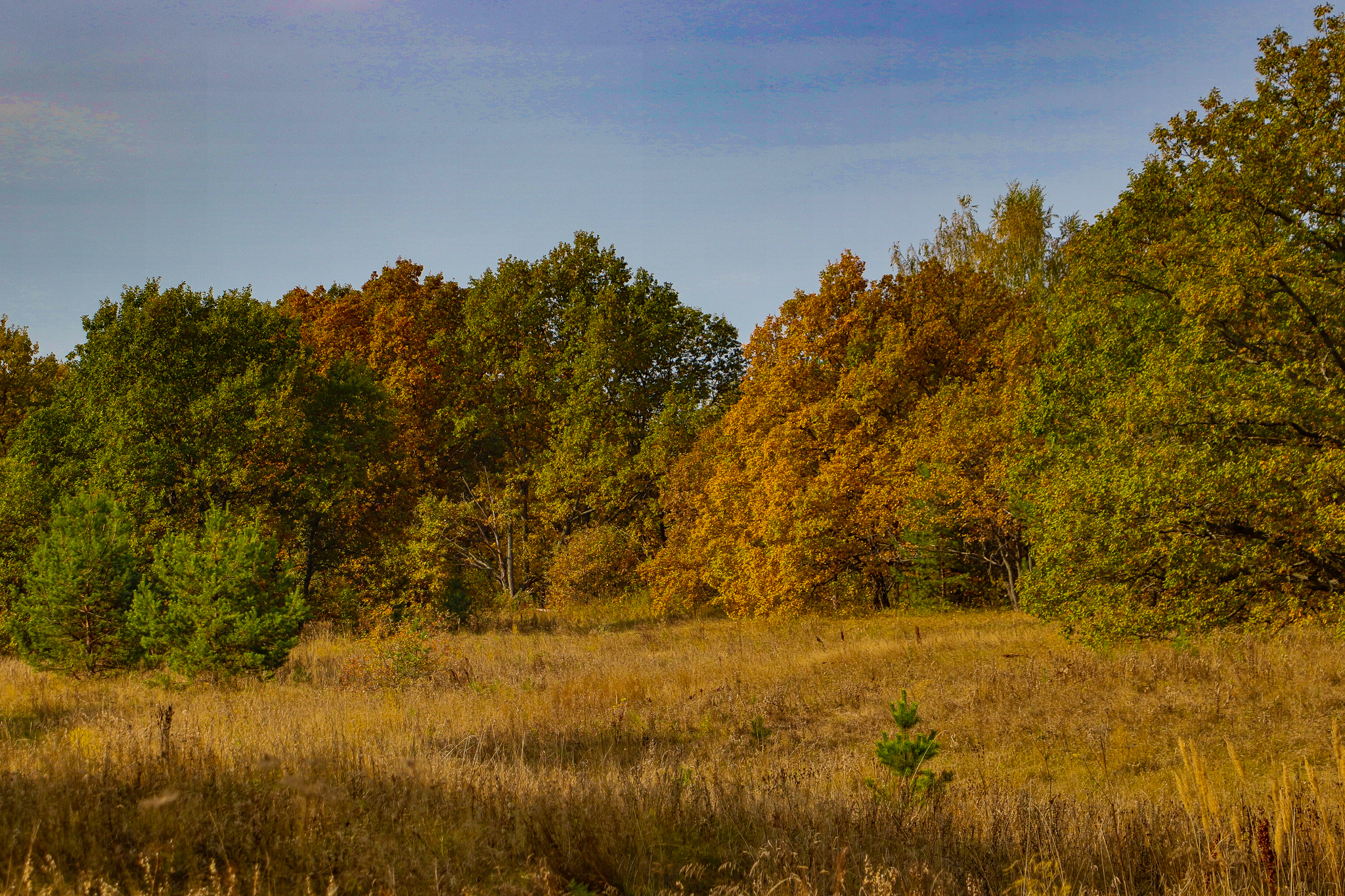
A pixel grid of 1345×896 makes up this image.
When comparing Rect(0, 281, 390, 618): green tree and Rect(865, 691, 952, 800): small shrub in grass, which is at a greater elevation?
Rect(0, 281, 390, 618): green tree

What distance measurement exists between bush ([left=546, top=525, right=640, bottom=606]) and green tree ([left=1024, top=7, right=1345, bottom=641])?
676 inches

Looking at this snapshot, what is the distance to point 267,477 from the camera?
26.1 metres

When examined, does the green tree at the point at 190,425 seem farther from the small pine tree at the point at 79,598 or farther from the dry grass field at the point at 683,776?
the dry grass field at the point at 683,776

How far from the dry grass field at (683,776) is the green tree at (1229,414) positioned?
1.83 metres

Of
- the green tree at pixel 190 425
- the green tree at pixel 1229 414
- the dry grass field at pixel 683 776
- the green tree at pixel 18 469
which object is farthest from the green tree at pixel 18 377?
the green tree at pixel 1229 414

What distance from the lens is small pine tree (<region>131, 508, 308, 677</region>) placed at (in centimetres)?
1397

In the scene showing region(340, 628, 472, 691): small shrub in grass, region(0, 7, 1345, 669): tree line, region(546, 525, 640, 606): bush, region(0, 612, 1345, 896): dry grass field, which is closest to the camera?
region(0, 612, 1345, 896): dry grass field

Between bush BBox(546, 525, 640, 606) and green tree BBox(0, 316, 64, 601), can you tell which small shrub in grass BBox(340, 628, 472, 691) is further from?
bush BBox(546, 525, 640, 606)

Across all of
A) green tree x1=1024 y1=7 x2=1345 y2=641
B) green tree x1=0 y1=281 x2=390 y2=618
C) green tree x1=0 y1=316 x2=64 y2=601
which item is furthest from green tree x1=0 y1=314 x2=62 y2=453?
green tree x1=1024 y1=7 x2=1345 y2=641

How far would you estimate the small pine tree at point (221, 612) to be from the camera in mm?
13969

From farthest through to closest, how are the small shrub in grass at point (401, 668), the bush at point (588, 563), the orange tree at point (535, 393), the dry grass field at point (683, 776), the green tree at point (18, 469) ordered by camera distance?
the orange tree at point (535, 393)
the bush at point (588, 563)
the green tree at point (18, 469)
the small shrub in grass at point (401, 668)
the dry grass field at point (683, 776)

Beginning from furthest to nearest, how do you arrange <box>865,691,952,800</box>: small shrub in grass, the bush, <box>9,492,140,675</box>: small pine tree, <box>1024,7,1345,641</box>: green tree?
1. the bush
2. <box>9,492,140,675</box>: small pine tree
3. <box>1024,7,1345,641</box>: green tree
4. <box>865,691,952,800</box>: small shrub in grass

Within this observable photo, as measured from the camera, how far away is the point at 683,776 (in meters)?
7.53

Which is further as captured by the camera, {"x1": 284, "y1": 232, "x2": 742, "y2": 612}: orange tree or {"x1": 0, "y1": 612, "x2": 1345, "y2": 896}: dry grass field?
{"x1": 284, "y1": 232, "x2": 742, "y2": 612}: orange tree
